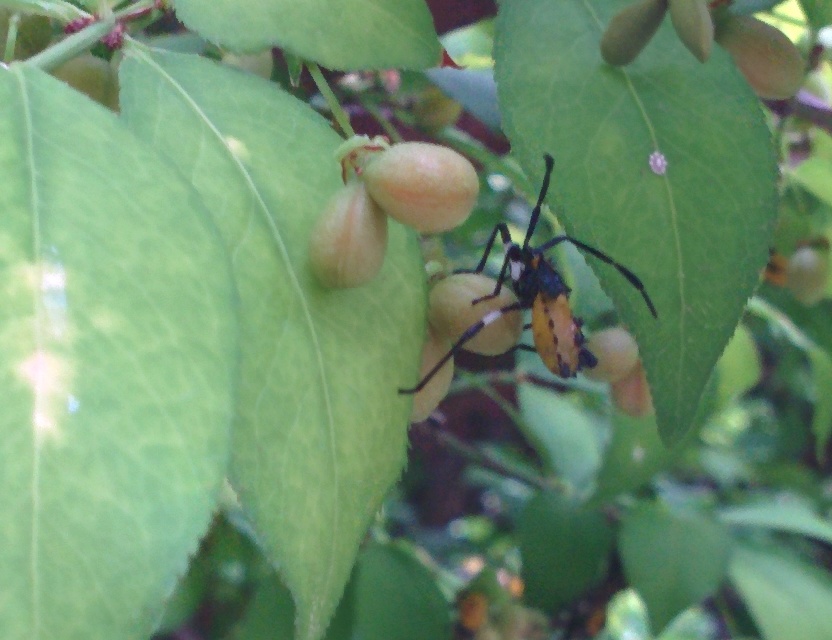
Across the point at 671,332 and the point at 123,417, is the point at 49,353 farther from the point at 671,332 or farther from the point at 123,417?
the point at 671,332

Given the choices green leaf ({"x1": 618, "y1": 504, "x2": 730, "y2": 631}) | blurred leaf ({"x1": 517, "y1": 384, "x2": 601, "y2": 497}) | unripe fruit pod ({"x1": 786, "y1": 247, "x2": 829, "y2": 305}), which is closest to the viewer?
unripe fruit pod ({"x1": 786, "y1": 247, "x2": 829, "y2": 305})

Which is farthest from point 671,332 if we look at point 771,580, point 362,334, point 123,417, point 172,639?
point 172,639

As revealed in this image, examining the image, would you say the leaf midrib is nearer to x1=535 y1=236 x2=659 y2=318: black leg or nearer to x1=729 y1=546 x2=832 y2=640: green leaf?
x1=535 y1=236 x2=659 y2=318: black leg

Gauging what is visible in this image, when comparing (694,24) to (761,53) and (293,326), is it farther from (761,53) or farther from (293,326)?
(293,326)

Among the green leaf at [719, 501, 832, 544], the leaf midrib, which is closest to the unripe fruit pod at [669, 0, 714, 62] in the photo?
the leaf midrib

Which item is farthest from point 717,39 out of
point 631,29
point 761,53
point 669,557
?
point 669,557

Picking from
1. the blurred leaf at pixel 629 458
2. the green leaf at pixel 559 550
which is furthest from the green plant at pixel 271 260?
the blurred leaf at pixel 629 458
